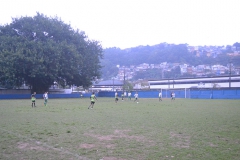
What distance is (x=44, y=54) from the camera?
45.3 meters

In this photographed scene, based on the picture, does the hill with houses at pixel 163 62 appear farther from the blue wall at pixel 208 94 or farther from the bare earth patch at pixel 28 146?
the bare earth patch at pixel 28 146

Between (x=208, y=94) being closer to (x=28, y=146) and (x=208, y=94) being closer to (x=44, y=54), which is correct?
(x=44, y=54)

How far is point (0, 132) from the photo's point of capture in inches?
410

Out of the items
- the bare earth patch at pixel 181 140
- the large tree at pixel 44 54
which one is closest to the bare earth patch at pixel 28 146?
the bare earth patch at pixel 181 140

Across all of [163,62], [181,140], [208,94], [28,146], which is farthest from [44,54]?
[163,62]

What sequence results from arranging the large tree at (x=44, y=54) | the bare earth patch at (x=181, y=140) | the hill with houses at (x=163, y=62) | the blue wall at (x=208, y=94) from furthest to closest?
the hill with houses at (x=163, y=62) → the blue wall at (x=208, y=94) → the large tree at (x=44, y=54) → the bare earth patch at (x=181, y=140)

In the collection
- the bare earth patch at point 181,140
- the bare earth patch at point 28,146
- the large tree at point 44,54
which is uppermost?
the large tree at point 44,54

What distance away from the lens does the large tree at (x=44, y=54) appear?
1694 inches

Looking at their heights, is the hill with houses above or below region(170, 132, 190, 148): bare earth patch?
above

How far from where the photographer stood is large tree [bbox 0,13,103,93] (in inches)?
1694

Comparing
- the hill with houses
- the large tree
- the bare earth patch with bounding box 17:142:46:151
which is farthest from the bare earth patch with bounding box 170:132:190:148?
the hill with houses

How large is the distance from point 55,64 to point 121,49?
124m

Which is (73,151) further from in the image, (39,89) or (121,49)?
(121,49)

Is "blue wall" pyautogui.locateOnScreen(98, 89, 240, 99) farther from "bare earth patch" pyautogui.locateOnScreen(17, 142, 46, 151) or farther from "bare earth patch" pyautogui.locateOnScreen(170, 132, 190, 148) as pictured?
"bare earth patch" pyautogui.locateOnScreen(17, 142, 46, 151)
